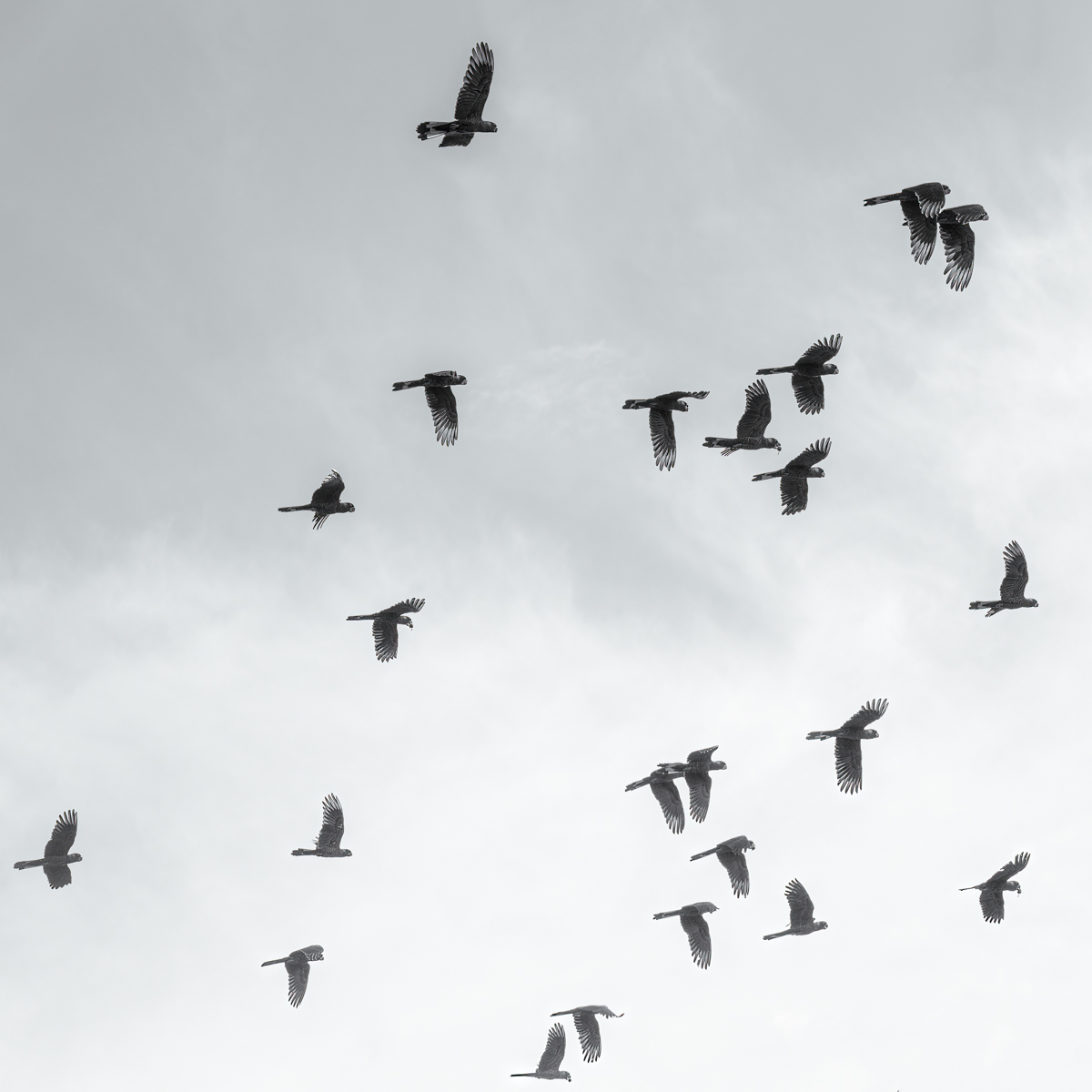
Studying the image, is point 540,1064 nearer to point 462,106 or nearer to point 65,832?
point 65,832

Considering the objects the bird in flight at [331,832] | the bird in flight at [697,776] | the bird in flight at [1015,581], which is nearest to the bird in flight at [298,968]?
the bird in flight at [331,832]

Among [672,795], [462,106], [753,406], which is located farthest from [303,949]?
[462,106]

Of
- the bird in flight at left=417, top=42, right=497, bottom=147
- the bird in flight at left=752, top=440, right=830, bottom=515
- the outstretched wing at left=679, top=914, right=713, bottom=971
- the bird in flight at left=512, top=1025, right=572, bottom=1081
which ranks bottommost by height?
the bird in flight at left=512, top=1025, right=572, bottom=1081

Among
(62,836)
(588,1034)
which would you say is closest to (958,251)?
(588,1034)

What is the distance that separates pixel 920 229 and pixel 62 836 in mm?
50458

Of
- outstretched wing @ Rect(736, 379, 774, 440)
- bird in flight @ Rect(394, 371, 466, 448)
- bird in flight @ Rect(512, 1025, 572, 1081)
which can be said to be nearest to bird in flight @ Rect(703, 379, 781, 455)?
outstretched wing @ Rect(736, 379, 774, 440)

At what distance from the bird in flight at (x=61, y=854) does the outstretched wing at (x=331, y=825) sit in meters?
12.1

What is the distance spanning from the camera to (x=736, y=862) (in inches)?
2869

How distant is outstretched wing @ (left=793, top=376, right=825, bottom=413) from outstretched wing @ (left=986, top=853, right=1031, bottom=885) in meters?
21.1

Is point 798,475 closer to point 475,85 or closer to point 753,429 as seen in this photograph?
point 753,429

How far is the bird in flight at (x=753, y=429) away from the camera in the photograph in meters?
67.8

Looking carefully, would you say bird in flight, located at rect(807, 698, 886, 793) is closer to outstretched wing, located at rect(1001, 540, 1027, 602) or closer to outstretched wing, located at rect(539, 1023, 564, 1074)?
outstretched wing, located at rect(1001, 540, 1027, 602)

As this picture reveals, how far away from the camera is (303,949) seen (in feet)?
269

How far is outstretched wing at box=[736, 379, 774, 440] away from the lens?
222 feet
